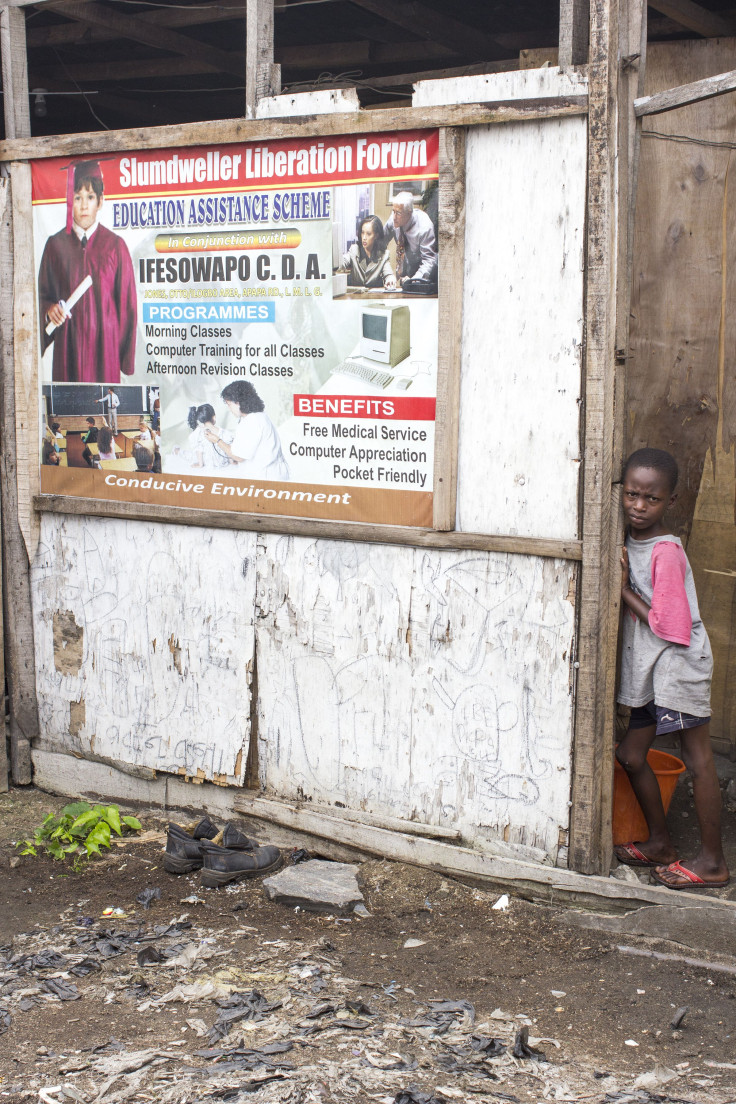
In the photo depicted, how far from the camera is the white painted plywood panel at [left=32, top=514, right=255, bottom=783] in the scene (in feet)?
15.9

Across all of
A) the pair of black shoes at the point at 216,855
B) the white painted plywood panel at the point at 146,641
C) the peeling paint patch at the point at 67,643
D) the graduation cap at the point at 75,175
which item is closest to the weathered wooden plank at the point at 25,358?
the white painted plywood panel at the point at 146,641

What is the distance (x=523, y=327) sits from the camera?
4027 millimetres

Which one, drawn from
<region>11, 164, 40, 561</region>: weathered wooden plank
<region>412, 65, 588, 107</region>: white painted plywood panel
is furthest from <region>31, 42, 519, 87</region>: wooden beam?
<region>11, 164, 40, 561</region>: weathered wooden plank

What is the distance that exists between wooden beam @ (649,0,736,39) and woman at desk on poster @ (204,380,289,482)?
245cm

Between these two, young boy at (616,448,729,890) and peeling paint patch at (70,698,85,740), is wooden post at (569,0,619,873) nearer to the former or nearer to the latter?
young boy at (616,448,729,890)

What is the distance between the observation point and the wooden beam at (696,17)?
14.9 ft

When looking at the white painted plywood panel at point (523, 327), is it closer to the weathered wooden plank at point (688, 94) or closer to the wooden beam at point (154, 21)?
the weathered wooden plank at point (688, 94)

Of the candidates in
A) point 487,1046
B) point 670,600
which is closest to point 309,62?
point 670,600

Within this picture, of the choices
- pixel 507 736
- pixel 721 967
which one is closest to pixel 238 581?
pixel 507 736

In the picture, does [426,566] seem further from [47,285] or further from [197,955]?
[47,285]

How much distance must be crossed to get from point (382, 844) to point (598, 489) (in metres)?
1.80

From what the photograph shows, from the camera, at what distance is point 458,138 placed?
13.2ft

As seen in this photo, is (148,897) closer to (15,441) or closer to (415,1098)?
(415,1098)

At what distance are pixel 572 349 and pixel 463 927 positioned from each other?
7.47 ft
